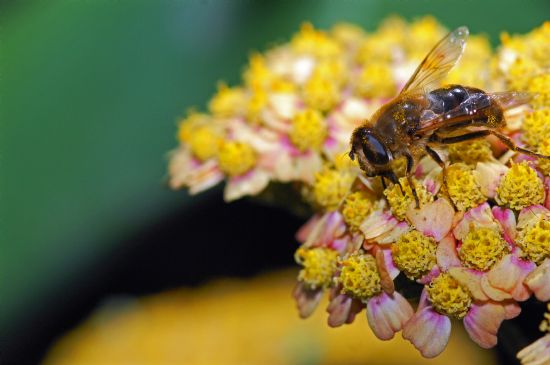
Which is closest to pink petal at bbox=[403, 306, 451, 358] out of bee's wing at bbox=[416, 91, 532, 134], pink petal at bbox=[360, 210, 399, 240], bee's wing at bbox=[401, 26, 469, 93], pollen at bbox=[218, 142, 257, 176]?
pink petal at bbox=[360, 210, 399, 240]

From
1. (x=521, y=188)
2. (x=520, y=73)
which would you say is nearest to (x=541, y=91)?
(x=520, y=73)

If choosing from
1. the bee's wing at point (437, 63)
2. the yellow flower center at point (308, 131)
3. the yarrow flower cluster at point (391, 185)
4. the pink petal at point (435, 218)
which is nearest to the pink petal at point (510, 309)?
the yarrow flower cluster at point (391, 185)

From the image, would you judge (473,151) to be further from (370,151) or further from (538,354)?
(538,354)

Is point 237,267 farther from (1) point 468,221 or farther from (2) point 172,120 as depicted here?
(1) point 468,221

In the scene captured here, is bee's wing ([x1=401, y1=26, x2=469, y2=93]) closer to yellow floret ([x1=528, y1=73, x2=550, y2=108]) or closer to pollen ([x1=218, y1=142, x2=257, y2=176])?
yellow floret ([x1=528, y1=73, x2=550, y2=108])

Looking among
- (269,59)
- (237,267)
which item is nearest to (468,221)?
(269,59)

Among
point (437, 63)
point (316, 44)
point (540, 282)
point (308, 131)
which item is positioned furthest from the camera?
point (316, 44)
